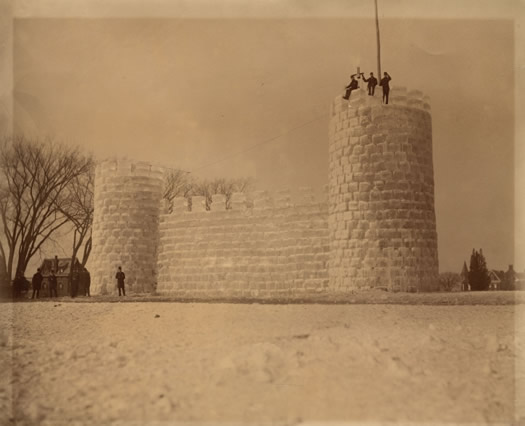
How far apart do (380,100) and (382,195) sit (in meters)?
1.79

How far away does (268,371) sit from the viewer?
5.26 m

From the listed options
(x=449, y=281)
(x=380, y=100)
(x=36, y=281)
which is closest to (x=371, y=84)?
(x=380, y=100)

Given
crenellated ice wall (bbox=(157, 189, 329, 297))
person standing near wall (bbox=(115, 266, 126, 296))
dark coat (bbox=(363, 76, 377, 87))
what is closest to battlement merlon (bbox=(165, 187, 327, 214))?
crenellated ice wall (bbox=(157, 189, 329, 297))

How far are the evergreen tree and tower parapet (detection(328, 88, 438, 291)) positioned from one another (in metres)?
0.78

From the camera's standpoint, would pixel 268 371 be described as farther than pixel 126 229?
No

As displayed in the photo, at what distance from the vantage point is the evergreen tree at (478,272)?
859cm

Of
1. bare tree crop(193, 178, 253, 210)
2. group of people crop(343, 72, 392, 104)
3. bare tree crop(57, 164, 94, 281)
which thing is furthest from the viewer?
bare tree crop(57, 164, 94, 281)

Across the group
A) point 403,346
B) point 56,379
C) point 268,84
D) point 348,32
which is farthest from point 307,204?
point 56,379

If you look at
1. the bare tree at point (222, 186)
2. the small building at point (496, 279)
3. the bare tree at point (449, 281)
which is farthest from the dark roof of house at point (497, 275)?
the bare tree at point (222, 186)

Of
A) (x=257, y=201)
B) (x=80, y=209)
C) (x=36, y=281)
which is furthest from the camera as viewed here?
(x=80, y=209)

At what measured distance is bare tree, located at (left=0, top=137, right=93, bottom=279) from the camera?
940cm

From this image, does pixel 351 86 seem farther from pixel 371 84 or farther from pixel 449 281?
pixel 449 281

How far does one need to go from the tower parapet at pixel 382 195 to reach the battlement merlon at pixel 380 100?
0.02m

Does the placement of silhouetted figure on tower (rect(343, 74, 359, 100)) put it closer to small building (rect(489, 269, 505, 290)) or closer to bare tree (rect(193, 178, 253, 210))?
bare tree (rect(193, 178, 253, 210))
